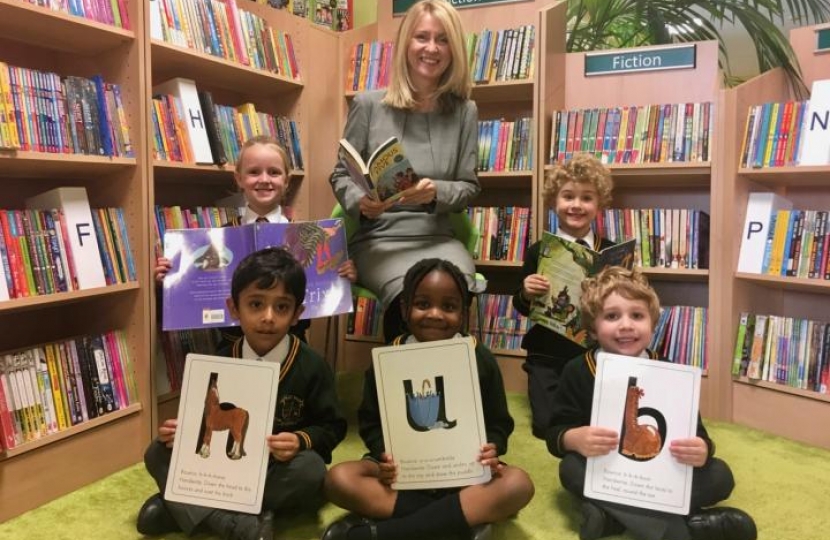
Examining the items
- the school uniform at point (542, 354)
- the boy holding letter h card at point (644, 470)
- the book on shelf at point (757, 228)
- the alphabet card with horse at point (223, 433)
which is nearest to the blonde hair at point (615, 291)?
the boy holding letter h card at point (644, 470)

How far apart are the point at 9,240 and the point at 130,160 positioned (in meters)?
0.43

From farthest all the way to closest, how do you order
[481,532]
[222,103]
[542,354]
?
[222,103] → [542,354] → [481,532]

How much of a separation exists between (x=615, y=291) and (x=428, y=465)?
2.03ft

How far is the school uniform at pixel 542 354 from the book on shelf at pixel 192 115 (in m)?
1.22

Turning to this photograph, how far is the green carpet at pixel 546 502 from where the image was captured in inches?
63.6

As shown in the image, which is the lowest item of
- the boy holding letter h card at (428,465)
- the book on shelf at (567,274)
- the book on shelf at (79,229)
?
the boy holding letter h card at (428,465)

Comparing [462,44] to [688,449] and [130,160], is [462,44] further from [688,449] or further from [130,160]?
[688,449]

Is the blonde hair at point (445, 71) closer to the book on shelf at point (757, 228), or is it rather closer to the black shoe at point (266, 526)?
the book on shelf at point (757, 228)

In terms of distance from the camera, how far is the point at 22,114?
1790mm

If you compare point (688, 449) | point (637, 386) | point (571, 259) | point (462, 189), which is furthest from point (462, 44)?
point (688, 449)

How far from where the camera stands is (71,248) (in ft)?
6.35

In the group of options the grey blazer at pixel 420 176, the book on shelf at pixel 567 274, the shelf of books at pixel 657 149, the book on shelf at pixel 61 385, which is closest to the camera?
the book on shelf at pixel 61 385

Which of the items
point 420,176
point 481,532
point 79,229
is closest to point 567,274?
point 420,176

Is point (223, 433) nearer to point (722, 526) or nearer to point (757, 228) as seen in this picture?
point (722, 526)
